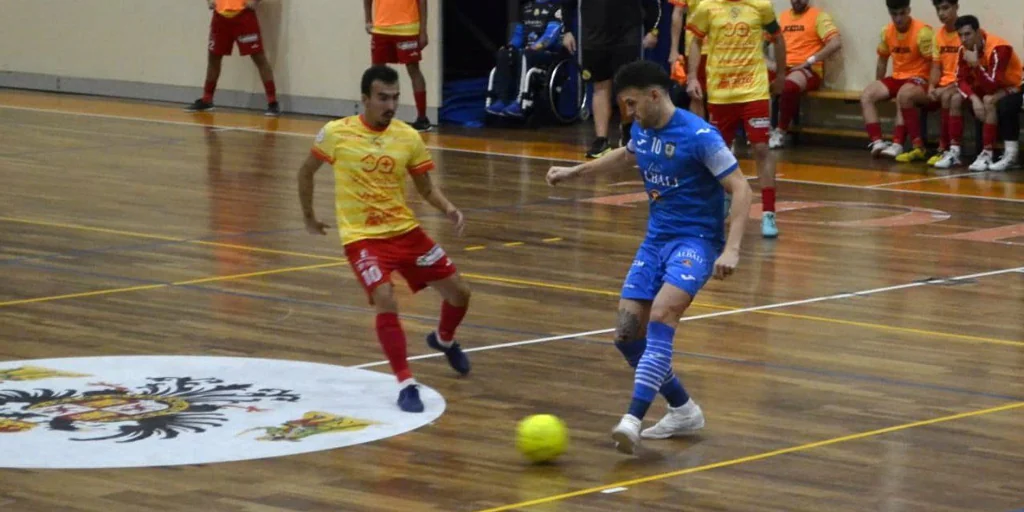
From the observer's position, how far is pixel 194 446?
7566 mm

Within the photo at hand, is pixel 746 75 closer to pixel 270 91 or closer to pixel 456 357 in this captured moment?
pixel 456 357

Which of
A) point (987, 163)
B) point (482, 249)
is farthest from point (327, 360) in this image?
point (987, 163)

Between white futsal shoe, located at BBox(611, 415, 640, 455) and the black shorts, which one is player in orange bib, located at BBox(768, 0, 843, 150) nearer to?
the black shorts

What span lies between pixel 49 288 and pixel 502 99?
1088cm

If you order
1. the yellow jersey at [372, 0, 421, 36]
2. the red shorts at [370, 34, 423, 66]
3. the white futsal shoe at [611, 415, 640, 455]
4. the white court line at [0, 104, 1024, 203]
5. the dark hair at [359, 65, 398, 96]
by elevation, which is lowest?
the white court line at [0, 104, 1024, 203]

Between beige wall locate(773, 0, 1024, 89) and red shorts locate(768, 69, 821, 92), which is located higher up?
beige wall locate(773, 0, 1024, 89)

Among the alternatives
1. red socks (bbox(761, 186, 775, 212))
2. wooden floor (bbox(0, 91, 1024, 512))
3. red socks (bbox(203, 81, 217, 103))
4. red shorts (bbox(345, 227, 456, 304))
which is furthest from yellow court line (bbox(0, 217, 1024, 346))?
red socks (bbox(203, 81, 217, 103))

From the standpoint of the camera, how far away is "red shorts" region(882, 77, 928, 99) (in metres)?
18.7

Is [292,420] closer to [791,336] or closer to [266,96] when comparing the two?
[791,336]

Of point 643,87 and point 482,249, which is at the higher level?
point 643,87

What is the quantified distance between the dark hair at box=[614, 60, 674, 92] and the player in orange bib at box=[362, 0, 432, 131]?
44.3 ft

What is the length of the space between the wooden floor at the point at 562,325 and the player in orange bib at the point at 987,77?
403mm

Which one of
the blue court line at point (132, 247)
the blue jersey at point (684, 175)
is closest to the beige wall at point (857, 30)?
the blue court line at point (132, 247)

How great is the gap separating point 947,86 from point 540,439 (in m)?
11.9
